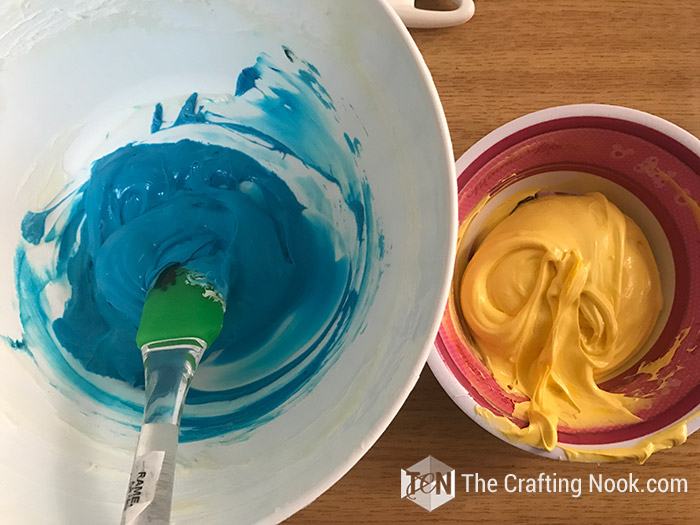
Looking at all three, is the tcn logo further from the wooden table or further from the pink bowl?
the pink bowl

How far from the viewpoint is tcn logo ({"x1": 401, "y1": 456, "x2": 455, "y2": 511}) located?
734mm

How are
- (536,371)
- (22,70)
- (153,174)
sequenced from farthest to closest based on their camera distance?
(536,371) → (153,174) → (22,70)

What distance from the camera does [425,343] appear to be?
1.37 ft

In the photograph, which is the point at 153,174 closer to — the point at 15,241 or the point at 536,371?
the point at 15,241

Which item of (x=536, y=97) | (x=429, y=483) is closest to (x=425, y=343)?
(x=429, y=483)

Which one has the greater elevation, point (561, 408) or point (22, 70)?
point (22, 70)

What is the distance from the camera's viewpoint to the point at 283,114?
2.09ft

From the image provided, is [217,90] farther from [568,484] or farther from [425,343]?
[568,484]

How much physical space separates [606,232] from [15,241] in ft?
2.60

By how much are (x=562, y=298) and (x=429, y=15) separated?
456 mm

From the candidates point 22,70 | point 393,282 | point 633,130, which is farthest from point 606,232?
point 22,70

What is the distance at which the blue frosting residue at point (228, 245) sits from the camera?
0.59 m

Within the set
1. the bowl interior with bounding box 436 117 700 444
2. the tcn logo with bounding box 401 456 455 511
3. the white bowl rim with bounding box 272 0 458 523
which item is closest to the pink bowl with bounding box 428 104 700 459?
the bowl interior with bounding box 436 117 700 444

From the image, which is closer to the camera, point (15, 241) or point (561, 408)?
point (15, 241)
